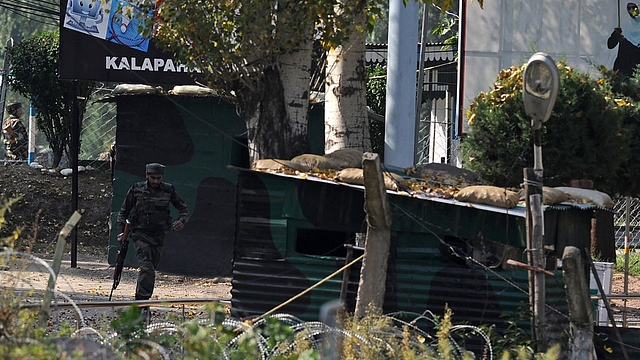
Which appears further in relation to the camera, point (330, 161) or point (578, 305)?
point (330, 161)

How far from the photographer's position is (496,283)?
8594 millimetres

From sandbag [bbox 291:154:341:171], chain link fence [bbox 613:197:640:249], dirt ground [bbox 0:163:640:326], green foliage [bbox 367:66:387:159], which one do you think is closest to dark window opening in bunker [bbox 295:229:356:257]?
sandbag [bbox 291:154:341:171]

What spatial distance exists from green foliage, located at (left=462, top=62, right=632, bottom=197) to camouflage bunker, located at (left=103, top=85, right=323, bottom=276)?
393 cm

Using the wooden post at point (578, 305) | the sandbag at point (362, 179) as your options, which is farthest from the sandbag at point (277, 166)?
the wooden post at point (578, 305)

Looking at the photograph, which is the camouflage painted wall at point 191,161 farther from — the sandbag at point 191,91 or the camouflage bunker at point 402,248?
the camouflage bunker at point 402,248

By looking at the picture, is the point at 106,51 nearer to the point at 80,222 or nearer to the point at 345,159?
the point at 80,222

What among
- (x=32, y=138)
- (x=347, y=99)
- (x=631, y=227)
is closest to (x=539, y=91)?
(x=347, y=99)

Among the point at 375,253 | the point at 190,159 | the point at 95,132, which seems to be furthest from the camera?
the point at 95,132

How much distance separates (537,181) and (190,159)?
8.25m

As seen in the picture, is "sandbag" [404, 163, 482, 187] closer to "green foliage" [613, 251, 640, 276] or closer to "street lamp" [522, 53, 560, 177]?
"street lamp" [522, 53, 560, 177]

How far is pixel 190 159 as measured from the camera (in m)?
15.1

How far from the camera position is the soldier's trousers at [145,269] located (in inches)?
436

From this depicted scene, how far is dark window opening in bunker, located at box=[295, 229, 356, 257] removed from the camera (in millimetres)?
9477

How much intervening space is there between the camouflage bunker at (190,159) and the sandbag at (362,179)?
6.10 meters
